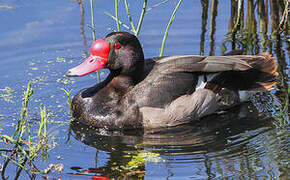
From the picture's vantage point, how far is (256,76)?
346 inches

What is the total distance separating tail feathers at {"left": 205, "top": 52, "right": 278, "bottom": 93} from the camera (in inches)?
340

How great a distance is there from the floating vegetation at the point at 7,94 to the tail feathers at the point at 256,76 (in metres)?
3.17

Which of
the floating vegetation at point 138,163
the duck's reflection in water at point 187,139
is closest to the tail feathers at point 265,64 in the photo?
the duck's reflection in water at point 187,139

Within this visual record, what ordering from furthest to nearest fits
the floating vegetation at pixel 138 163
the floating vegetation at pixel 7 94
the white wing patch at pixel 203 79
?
the floating vegetation at pixel 7 94, the white wing patch at pixel 203 79, the floating vegetation at pixel 138 163

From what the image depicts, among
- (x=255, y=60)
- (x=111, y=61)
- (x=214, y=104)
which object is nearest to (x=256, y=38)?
(x=255, y=60)

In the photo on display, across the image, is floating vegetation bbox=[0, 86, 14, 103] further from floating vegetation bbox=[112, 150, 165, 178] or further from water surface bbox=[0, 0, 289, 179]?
floating vegetation bbox=[112, 150, 165, 178]

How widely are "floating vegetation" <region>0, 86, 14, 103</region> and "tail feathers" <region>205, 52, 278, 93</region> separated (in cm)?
317

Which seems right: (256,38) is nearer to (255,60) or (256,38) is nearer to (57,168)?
(255,60)

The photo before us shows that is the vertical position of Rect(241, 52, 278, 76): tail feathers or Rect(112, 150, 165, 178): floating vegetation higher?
Rect(241, 52, 278, 76): tail feathers

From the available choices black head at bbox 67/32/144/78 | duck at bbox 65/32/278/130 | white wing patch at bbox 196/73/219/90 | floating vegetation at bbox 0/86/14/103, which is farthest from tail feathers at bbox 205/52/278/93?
floating vegetation at bbox 0/86/14/103

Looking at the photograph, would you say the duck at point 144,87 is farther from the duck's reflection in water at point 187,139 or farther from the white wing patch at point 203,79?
the duck's reflection in water at point 187,139

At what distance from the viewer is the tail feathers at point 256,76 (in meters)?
8.64

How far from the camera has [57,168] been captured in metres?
6.53

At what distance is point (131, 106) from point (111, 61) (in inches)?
26.7
